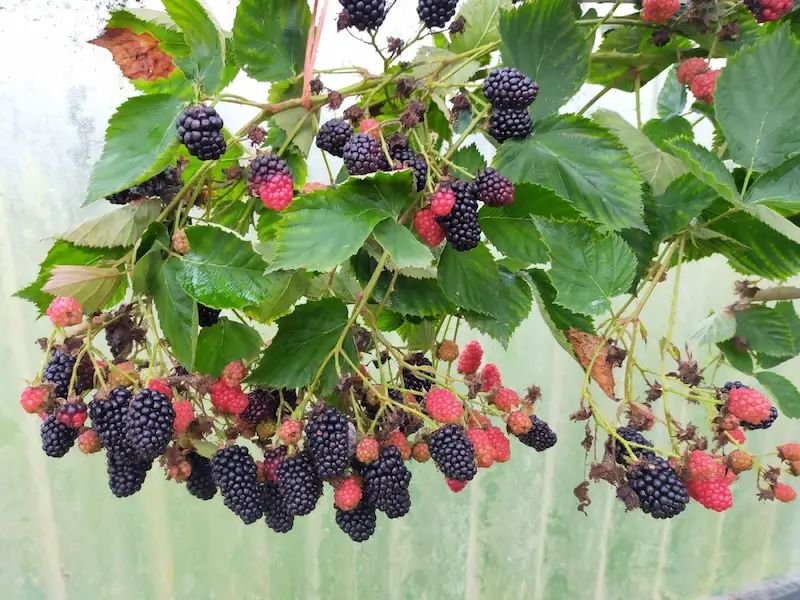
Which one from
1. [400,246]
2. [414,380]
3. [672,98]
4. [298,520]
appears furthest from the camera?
[298,520]

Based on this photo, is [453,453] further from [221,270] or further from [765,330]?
[765,330]

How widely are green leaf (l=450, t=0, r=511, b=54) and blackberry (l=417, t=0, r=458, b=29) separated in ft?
0.34

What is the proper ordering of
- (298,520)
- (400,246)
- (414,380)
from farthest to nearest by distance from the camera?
(298,520), (414,380), (400,246)

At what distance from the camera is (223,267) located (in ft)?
1.55

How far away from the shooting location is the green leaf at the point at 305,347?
1.66 ft

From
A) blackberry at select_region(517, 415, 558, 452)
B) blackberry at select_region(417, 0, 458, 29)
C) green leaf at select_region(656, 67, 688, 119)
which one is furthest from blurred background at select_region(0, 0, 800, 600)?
blackberry at select_region(517, 415, 558, 452)

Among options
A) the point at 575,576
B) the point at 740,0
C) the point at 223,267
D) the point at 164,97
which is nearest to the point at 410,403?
the point at 223,267

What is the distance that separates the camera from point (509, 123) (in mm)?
461

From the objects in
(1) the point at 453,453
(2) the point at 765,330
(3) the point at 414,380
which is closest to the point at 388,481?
(1) the point at 453,453

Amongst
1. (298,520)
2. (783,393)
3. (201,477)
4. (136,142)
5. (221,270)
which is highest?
(136,142)

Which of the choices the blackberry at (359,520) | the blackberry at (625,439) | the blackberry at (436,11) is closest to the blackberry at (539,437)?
the blackberry at (625,439)

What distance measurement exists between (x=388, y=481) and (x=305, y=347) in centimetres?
14

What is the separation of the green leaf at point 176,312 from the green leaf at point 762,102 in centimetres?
48

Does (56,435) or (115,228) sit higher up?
(115,228)
